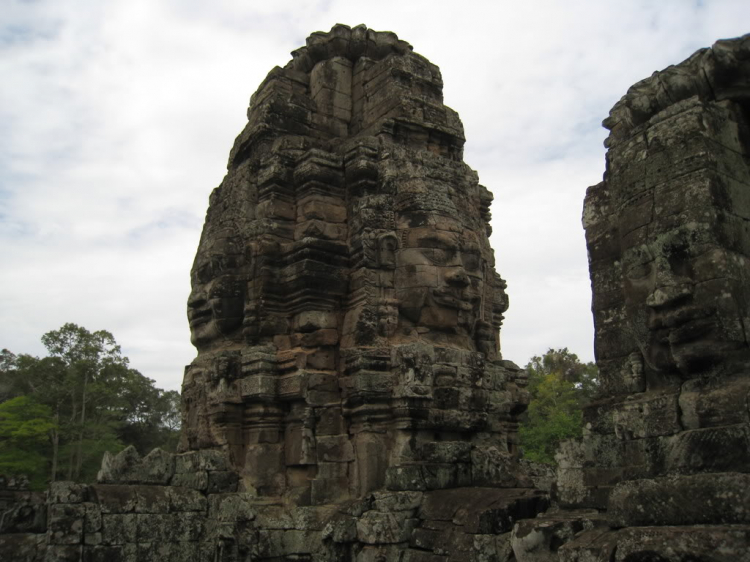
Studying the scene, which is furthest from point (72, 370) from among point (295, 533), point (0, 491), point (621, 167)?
point (621, 167)

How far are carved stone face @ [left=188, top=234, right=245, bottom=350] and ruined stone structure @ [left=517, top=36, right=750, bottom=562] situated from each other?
583 centimetres

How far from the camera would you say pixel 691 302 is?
14.8ft

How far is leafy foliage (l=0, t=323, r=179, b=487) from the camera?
25344mm

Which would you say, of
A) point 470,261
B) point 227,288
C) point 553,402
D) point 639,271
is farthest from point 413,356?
point 553,402

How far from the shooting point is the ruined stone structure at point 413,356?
4453 millimetres

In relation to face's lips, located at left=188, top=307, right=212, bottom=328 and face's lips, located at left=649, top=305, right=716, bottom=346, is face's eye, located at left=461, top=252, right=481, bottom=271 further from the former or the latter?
face's lips, located at left=649, top=305, right=716, bottom=346

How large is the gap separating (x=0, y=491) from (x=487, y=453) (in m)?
6.50

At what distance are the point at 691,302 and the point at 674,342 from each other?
0.89 feet

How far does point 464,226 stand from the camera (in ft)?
33.6

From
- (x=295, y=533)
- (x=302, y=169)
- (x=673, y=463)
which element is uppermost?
(x=302, y=169)

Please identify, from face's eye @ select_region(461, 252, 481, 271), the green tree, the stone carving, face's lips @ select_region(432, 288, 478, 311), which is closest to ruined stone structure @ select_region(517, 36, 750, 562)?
the stone carving

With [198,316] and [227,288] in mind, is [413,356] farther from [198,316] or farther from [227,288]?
[198,316]

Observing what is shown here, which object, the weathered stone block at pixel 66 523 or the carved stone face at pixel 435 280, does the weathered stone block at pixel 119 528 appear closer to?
the weathered stone block at pixel 66 523

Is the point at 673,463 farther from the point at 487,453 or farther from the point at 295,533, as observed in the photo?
the point at 295,533
